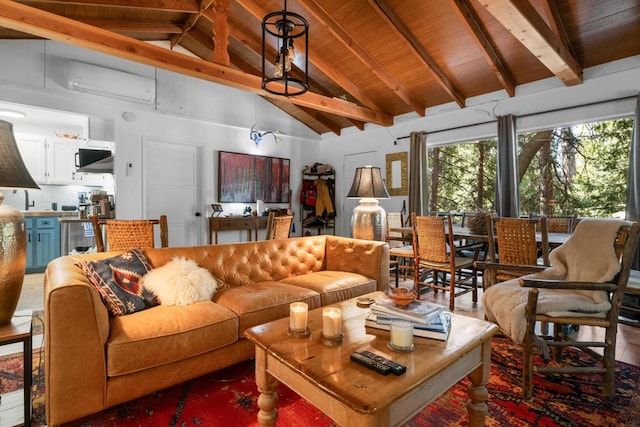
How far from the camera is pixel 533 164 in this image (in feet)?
14.8

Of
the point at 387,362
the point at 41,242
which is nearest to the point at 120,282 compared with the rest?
Result: the point at 387,362

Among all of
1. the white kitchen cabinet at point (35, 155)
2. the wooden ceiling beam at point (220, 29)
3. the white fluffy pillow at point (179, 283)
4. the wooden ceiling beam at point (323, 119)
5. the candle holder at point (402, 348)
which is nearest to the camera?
the candle holder at point (402, 348)

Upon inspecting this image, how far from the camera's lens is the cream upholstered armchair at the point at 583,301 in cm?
176

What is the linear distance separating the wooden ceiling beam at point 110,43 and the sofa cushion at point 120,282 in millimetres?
1938

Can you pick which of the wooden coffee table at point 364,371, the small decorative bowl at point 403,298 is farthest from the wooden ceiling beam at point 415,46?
the wooden coffee table at point 364,371

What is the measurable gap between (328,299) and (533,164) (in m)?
3.88

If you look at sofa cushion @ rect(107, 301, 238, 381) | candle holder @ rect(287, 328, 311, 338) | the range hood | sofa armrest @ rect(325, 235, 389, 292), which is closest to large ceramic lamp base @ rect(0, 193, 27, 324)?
sofa cushion @ rect(107, 301, 238, 381)

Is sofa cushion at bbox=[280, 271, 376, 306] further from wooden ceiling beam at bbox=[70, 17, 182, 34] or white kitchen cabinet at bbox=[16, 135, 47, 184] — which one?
white kitchen cabinet at bbox=[16, 135, 47, 184]

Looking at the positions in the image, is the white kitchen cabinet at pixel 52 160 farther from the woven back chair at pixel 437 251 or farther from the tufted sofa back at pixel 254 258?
the woven back chair at pixel 437 251

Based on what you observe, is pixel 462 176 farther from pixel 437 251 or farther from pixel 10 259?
pixel 10 259

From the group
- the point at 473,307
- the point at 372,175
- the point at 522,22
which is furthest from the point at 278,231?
the point at 522,22

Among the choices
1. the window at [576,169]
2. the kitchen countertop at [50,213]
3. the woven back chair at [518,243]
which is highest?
the window at [576,169]

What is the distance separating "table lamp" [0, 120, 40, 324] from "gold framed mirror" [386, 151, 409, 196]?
497 centimetres

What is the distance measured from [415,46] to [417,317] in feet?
12.1
